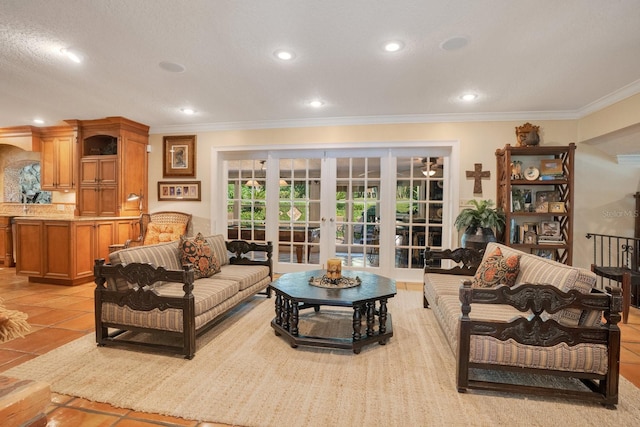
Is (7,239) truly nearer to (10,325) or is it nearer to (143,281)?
(143,281)

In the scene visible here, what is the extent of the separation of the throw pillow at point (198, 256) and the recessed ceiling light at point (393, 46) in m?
2.53

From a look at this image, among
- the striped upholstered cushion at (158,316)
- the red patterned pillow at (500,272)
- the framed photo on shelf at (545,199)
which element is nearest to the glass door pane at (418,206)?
the framed photo on shelf at (545,199)

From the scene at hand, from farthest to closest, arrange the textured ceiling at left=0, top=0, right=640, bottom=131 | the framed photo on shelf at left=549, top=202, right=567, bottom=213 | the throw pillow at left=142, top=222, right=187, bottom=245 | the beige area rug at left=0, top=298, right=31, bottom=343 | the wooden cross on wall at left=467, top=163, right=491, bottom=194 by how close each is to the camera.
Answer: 1. the throw pillow at left=142, top=222, right=187, bottom=245
2. the wooden cross on wall at left=467, top=163, right=491, bottom=194
3. the framed photo on shelf at left=549, top=202, right=567, bottom=213
4. the textured ceiling at left=0, top=0, right=640, bottom=131
5. the beige area rug at left=0, top=298, right=31, bottom=343

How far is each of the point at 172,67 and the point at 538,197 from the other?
15.7 ft

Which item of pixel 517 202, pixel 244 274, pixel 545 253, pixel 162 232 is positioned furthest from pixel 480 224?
pixel 162 232

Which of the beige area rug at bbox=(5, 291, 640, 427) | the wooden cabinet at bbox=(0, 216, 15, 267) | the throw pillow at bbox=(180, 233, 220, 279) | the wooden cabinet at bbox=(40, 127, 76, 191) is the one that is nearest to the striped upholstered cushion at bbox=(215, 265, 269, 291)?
the throw pillow at bbox=(180, 233, 220, 279)

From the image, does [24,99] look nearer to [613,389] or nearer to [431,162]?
[431,162]

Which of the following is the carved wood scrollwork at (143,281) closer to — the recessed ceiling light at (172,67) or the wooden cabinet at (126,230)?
the recessed ceiling light at (172,67)

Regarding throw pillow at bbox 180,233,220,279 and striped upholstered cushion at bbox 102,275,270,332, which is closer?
striped upholstered cushion at bbox 102,275,270,332

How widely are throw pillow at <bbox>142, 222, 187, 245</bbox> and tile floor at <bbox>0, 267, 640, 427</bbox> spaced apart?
3.28 feet

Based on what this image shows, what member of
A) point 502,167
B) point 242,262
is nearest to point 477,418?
point 242,262

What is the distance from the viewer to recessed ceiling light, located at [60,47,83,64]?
108 inches

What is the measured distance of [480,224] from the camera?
13.1 feet

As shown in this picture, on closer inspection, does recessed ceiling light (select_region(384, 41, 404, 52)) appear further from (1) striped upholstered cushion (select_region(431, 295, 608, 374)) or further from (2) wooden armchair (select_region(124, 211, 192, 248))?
(2) wooden armchair (select_region(124, 211, 192, 248))
